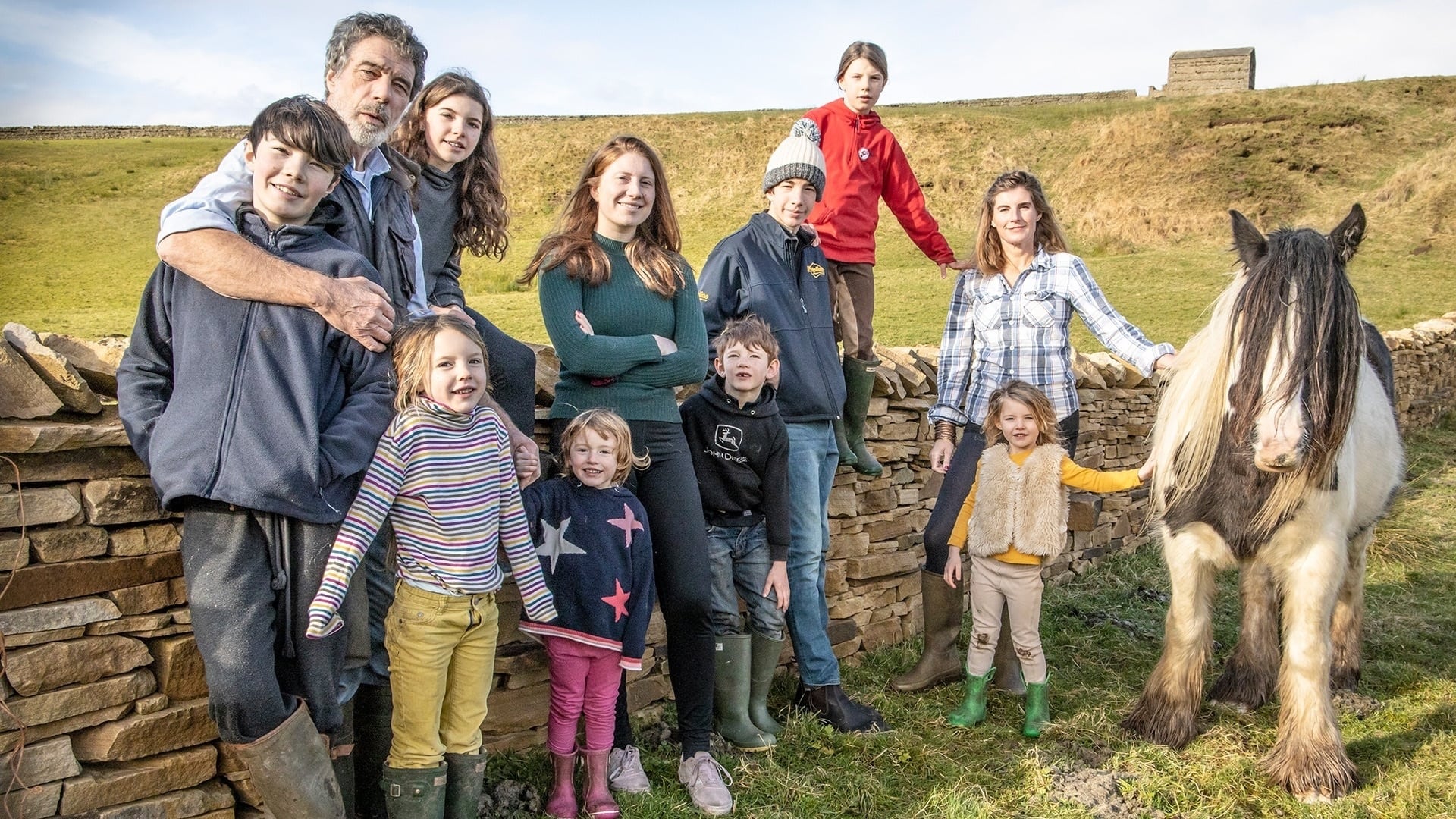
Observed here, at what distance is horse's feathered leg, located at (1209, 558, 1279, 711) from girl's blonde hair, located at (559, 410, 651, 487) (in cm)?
294

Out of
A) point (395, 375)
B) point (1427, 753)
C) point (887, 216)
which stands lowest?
point (1427, 753)

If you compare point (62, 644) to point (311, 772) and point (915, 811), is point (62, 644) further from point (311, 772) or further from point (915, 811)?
point (915, 811)

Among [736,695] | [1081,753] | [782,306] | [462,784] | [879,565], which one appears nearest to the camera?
[462,784]

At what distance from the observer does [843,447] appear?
15.2 ft

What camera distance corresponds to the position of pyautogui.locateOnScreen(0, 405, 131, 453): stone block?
7.78 feet

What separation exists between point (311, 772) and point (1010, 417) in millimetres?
2919

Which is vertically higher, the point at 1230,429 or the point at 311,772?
the point at 1230,429

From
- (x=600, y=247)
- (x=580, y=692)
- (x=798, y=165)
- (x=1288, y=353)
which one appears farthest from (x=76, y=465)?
(x=1288, y=353)

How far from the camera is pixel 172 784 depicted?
8.73 ft

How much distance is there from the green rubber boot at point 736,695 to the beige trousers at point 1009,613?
3.35 feet

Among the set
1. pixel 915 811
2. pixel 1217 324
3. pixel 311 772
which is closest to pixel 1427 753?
pixel 1217 324

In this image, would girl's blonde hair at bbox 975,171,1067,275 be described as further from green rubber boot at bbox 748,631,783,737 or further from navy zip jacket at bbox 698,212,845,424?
green rubber boot at bbox 748,631,783,737

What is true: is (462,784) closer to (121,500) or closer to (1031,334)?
(121,500)

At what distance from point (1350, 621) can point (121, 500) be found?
5.26 metres
